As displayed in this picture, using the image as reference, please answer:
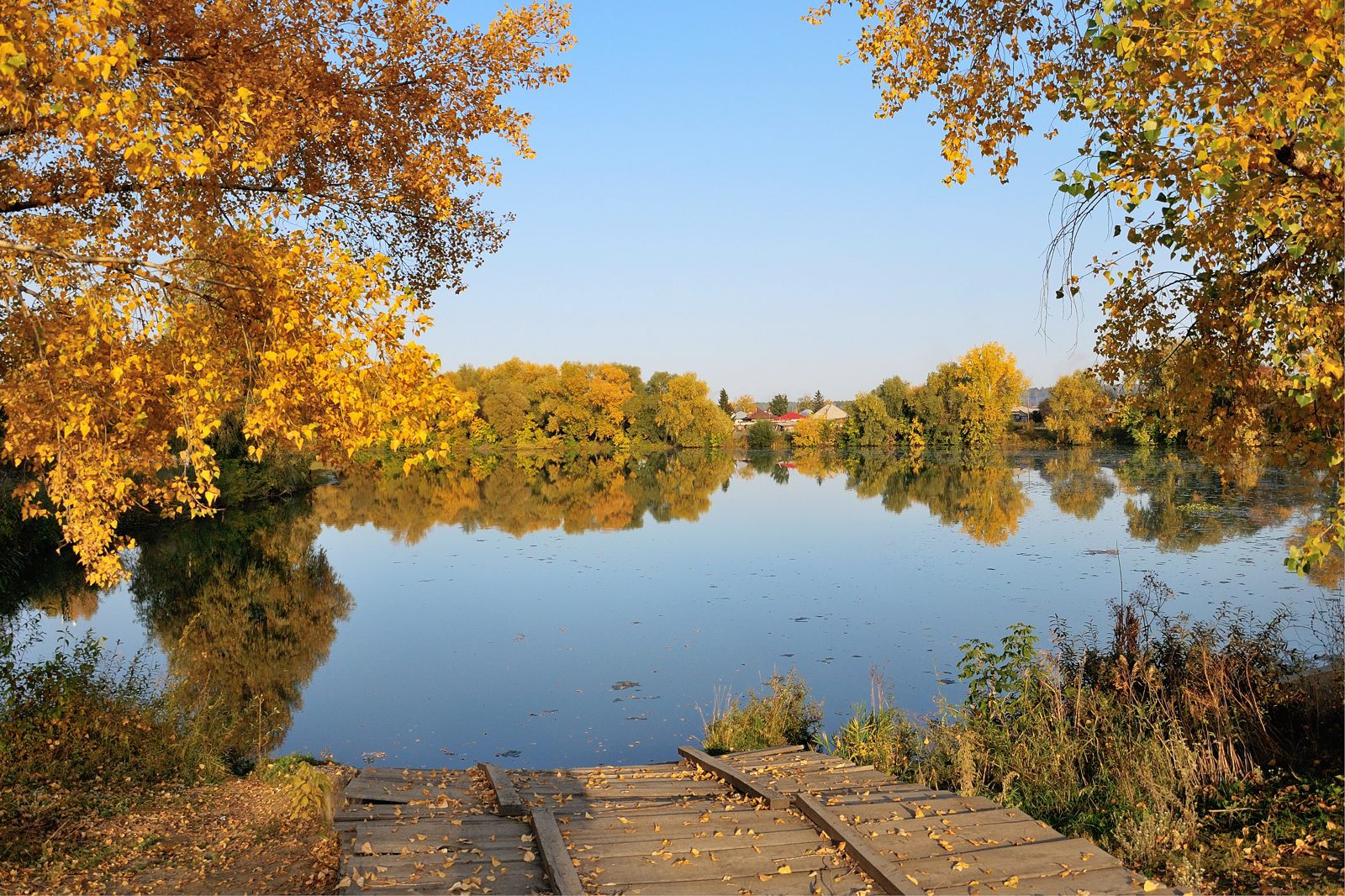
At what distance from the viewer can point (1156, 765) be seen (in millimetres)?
6809

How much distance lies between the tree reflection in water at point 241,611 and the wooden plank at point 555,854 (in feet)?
21.2

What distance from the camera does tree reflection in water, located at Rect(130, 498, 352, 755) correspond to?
39.8ft

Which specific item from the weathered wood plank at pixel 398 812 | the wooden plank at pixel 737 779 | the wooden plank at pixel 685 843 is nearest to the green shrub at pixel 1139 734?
the wooden plank at pixel 737 779

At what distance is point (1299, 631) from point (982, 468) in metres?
39.5

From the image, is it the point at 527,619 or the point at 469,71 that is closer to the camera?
the point at 469,71

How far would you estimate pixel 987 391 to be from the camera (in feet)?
243

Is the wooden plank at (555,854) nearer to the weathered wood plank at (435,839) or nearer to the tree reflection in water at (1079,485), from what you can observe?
the weathered wood plank at (435,839)

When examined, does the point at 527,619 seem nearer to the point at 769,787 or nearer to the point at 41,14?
the point at 769,787

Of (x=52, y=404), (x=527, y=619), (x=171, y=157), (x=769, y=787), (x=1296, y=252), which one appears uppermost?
(x=171, y=157)

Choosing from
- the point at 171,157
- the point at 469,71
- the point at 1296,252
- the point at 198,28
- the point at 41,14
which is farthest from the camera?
the point at 469,71

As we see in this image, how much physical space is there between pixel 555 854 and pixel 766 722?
571 cm

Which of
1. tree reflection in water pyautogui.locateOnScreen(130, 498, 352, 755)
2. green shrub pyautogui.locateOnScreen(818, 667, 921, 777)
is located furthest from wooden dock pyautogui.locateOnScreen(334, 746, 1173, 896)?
tree reflection in water pyautogui.locateOnScreen(130, 498, 352, 755)

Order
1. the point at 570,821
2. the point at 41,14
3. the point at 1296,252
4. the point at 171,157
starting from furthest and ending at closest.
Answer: the point at 570,821 → the point at 171,157 → the point at 41,14 → the point at 1296,252

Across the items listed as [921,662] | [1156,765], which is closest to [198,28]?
[1156,765]
